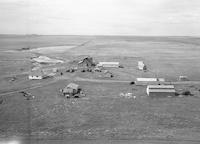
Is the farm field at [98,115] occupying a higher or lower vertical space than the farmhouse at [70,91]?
lower

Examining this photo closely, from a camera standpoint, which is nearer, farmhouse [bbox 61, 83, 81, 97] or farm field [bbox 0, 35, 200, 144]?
farm field [bbox 0, 35, 200, 144]

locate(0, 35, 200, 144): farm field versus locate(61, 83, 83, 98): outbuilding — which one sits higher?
locate(61, 83, 83, 98): outbuilding

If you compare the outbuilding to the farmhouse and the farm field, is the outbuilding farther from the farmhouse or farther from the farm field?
the farm field

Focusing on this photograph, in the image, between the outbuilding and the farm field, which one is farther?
the outbuilding

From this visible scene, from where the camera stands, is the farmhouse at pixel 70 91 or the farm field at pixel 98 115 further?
the farmhouse at pixel 70 91

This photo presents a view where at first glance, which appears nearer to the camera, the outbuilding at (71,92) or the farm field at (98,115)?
the farm field at (98,115)

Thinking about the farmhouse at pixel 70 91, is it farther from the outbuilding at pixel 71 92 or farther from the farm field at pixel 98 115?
the farm field at pixel 98 115

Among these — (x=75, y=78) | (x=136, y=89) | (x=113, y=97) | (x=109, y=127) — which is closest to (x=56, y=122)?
(x=109, y=127)

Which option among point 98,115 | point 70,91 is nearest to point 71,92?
point 70,91

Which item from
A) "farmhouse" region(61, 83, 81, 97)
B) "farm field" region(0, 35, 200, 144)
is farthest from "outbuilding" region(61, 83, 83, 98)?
"farm field" region(0, 35, 200, 144)

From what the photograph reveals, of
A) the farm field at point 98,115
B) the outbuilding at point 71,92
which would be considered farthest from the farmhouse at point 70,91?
the farm field at point 98,115

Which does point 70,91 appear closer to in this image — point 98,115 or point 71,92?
point 71,92
